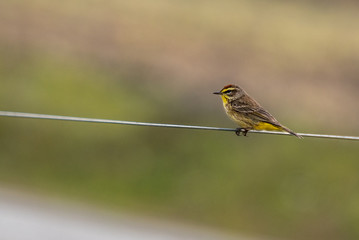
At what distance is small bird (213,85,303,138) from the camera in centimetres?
1034

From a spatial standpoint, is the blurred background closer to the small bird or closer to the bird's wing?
the small bird

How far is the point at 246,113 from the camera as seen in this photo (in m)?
10.6

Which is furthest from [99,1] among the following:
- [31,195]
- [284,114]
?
[31,195]

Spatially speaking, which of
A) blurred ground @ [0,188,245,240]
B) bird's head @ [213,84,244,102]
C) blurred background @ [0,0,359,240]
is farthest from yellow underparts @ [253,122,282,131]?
blurred background @ [0,0,359,240]

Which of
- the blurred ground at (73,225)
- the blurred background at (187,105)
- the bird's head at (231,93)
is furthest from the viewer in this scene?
the blurred background at (187,105)

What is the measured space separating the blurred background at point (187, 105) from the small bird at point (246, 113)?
4.18 metres

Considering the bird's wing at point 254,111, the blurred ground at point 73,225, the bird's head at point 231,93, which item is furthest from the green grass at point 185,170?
the bird's wing at point 254,111

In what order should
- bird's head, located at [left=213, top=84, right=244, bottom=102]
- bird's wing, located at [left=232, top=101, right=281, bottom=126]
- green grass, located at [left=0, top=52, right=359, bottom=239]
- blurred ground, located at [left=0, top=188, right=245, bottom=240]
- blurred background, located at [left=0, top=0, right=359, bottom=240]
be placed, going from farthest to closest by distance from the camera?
blurred background, located at [left=0, top=0, right=359, bottom=240] < green grass, located at [left=0, top=52, right=359, bottom=239] < blurred ground, located at [left=0, top=188, right=245, bottom=240] < bird's head, located at [left=213, top=84, right=244, bottom=102] < bird's wing, located at [left=232, top=101, right=281, bottom=126]

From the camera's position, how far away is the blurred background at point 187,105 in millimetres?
15188

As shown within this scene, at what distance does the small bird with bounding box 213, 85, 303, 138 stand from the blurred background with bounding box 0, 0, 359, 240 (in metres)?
4.18

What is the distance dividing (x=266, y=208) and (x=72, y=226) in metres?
3.60

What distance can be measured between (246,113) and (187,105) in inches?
308

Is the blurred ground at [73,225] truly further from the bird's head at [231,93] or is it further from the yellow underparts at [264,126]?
the yellow underparts at [264,126]

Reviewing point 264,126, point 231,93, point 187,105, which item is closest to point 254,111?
point 264,126
